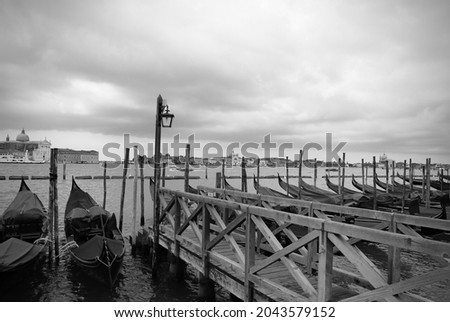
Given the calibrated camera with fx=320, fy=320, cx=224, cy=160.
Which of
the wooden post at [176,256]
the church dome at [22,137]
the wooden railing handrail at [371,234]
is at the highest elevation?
the church dome at [22,137]

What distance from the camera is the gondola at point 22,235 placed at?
615cm

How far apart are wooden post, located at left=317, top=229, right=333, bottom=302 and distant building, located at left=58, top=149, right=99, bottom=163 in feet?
461

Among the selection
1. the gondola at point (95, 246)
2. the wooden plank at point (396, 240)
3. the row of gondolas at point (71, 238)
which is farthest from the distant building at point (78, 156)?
the wooden plank at point (396, 240)

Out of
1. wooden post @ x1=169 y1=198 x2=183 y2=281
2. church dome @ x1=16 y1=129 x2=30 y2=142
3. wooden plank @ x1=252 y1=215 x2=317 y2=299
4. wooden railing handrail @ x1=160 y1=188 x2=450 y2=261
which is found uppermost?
church dome @ x1=16 y1=129 x2=30 y2=142

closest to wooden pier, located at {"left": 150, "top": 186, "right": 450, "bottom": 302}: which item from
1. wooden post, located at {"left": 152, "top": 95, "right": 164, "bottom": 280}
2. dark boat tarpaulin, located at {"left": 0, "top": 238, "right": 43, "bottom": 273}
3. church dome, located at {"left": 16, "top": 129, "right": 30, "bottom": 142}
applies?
wooden post, located at {"left": 152, "top": 95, "right": 164, "bottom": 280}

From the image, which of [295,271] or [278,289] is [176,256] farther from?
[295,271]

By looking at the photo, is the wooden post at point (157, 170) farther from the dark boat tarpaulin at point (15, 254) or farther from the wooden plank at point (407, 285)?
the wooden plank at point (407, 285)

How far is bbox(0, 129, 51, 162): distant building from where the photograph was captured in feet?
388

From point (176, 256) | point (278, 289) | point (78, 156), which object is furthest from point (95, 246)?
point (78, 156)

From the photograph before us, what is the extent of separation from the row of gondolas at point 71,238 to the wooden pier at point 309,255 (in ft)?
4.48

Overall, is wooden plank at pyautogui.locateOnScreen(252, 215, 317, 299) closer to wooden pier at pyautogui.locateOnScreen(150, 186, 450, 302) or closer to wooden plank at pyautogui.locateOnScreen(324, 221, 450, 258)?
wooden pier at pyautogui.locateOnScreen(150, 186, 450, 302)

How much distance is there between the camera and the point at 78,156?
457 ft
